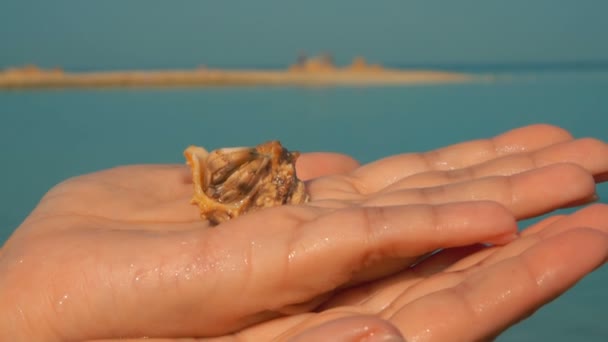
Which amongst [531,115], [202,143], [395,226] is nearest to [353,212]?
[395,226]

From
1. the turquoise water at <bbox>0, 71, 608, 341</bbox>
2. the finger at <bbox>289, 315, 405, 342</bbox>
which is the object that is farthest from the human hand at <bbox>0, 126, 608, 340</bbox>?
the turquoise water at <bbox>0, 71, 608, 341</bbox>

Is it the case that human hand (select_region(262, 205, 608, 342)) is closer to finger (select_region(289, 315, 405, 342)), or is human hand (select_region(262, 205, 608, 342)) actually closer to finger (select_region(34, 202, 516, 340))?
finger (select_region(289, 315, 405, 342))

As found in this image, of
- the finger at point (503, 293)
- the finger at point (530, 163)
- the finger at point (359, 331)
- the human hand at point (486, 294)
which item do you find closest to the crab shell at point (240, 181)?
the finger at point (530, 163)

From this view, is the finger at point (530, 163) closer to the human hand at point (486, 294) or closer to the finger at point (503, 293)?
the human hand at point (486, 294)

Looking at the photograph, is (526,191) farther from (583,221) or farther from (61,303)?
(61,303)

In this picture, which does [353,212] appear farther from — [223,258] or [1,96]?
[1,96]

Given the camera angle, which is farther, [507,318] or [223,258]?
[223,258]
